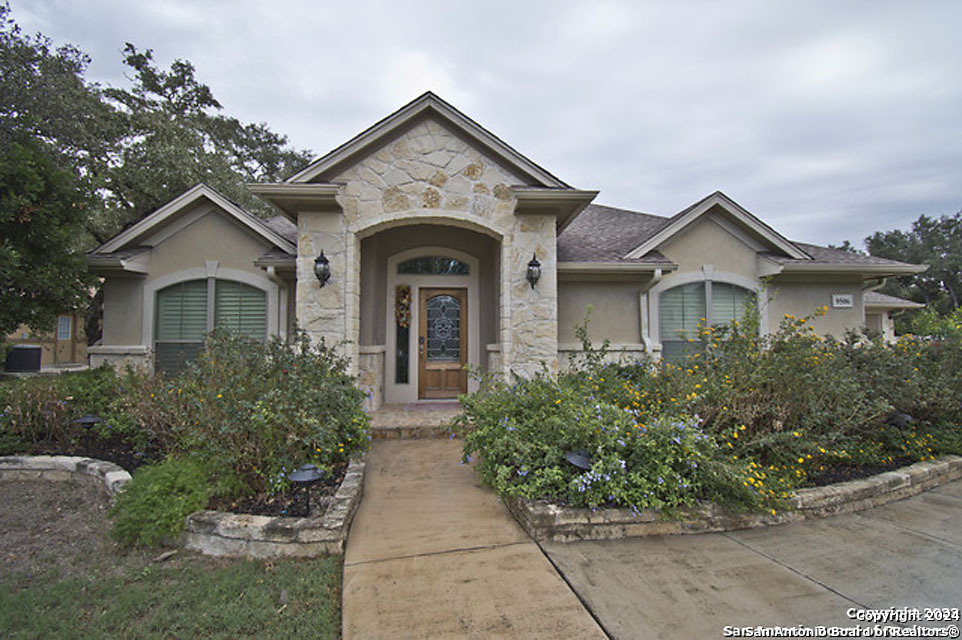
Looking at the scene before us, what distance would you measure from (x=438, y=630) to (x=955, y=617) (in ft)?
8.17

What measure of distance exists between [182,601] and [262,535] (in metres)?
0.51

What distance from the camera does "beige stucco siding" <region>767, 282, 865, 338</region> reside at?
752 cm

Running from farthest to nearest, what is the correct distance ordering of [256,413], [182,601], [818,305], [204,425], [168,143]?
[168,143] → [818,305] → [204,425] → [256,413] → [182,601]

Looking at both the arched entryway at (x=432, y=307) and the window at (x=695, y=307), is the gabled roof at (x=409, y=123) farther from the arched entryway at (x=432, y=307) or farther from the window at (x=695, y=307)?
the window at (x=695, y=307)

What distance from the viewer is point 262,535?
264cm

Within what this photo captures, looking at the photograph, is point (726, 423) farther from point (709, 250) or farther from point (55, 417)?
point (55, 417)

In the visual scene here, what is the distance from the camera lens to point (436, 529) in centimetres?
295

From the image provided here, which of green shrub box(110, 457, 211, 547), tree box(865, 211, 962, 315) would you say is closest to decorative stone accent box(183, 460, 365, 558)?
green shrub box(110, 457, 211, 547)

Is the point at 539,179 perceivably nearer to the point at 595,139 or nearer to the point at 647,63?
the point at 647,63

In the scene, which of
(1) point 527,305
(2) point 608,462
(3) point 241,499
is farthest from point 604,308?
(3) point 241,499

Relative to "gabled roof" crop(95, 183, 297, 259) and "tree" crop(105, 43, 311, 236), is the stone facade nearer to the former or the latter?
"gabled roof" crop(95, 183, 297, 259)

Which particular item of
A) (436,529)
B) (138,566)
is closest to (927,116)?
(436,529)

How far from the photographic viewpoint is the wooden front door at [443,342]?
7.36 meters

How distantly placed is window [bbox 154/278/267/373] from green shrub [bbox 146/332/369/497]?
270cm
